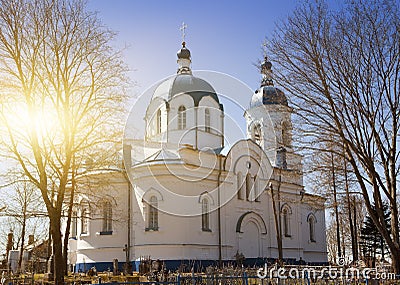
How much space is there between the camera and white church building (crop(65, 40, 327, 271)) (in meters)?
26.3

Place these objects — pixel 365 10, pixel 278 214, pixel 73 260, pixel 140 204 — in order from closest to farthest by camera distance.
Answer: pixel 365 10 → pixel 140 204 → pixel 73 260 → pixel 278 214

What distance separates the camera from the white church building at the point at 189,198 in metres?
26.3

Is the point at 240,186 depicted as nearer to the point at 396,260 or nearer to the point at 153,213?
the point at 153,213

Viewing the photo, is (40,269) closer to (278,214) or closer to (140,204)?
(140,204)

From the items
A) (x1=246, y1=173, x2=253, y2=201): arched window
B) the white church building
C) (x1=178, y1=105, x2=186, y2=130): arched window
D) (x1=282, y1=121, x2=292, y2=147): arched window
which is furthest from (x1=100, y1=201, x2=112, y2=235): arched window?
(x1=282, y1=121, x2=292, y2=147): arched window

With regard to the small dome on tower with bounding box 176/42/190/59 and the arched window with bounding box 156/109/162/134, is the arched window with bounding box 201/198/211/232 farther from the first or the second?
the small dome on tower with bounding box 176/42/190/59

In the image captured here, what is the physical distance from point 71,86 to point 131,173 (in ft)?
40.0

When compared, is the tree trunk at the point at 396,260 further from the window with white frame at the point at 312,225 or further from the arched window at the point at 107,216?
the window with white frame at the point at 312,225

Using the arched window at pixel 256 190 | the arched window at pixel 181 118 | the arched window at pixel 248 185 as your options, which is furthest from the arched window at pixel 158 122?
the arched window at pixel 256 190

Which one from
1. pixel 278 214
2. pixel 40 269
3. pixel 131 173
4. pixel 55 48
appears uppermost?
pixel 55 48

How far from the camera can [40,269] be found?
94.5 ft

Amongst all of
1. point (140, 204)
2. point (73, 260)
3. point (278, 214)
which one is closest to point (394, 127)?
point (140, 204)

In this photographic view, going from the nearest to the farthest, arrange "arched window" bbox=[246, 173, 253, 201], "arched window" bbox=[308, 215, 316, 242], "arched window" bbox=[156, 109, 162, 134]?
"arched window" bbox=[246, 173, 253, 201] < "arched window" bbox=[156, 109, 162, 134] < "arched window" bbox=[308, 215, 316, 242]

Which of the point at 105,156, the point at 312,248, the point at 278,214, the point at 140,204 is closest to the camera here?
the point at 105,156
